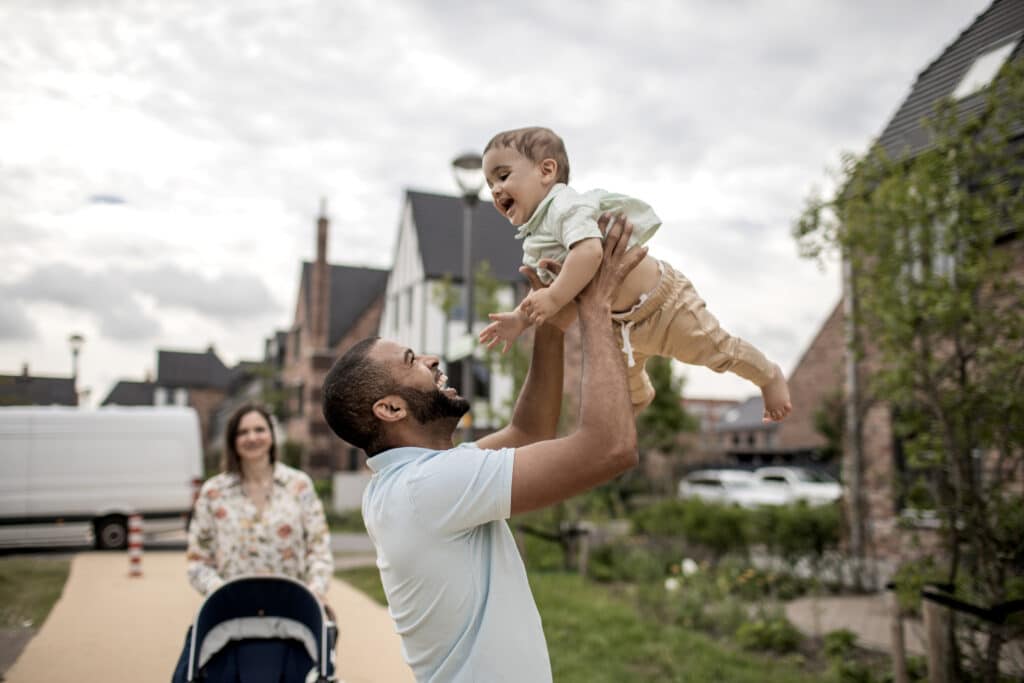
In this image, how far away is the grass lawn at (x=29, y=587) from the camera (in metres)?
8.27

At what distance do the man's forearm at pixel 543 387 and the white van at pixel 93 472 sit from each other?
14122mm

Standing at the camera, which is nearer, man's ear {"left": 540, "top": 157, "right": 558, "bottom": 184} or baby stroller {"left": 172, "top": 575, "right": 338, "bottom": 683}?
man's ear {"left": 540, "top": 157, "right": 558, "bottom": 184}

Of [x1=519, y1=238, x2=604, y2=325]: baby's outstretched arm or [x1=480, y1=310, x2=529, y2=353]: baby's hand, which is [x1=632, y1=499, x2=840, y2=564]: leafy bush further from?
[x1=519, y1=238, x2=604, y2=325]: baby's outstretched arm

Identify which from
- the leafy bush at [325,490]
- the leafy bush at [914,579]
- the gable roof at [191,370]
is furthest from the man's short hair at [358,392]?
the gable roof at [191,370]

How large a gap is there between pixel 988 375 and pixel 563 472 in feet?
16.3

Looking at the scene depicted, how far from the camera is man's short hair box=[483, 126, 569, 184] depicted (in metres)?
2.34

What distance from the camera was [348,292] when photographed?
39031 mm

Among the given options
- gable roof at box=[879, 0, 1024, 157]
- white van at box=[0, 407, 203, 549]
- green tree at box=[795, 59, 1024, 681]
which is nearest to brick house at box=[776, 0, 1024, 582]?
gable roof at box=[879, 0, 1024, 157]

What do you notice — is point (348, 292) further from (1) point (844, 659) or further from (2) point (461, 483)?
(2) point (461, 483)

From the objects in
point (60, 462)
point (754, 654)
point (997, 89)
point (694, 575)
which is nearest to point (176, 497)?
point (60, 462)

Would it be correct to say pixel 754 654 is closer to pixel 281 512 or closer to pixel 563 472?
pixel 281 512

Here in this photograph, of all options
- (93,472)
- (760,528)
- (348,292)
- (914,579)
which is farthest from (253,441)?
(348,292)

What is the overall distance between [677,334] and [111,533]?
52.6 feet

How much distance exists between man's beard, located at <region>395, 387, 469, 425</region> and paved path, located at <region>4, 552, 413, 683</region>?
365cm
